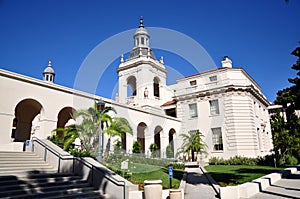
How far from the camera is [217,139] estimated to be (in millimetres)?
27547

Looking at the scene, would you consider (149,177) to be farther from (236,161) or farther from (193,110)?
(193,110)

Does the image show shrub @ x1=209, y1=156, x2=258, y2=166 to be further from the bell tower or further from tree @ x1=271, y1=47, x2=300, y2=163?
the bell tower

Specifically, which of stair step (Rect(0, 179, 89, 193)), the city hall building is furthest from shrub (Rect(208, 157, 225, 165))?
stair step (Rect(0, 179, 89, 193))

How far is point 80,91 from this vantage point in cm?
1902

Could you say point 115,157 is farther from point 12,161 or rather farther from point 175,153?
point 175,153

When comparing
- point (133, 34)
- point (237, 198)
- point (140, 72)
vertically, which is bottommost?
point (237, 198)

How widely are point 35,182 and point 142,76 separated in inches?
982

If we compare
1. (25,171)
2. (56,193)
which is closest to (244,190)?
(56,193)

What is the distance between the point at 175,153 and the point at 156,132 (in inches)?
139

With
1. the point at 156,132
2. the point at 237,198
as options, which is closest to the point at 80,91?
the point at 156,132

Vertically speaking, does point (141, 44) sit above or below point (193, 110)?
above

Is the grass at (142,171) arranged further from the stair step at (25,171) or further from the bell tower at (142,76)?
the bell tower at (142,76)

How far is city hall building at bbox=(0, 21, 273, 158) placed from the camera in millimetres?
16436

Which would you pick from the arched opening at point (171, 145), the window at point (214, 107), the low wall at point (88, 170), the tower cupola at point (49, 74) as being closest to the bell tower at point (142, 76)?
the arched opening at point (171, 145)
